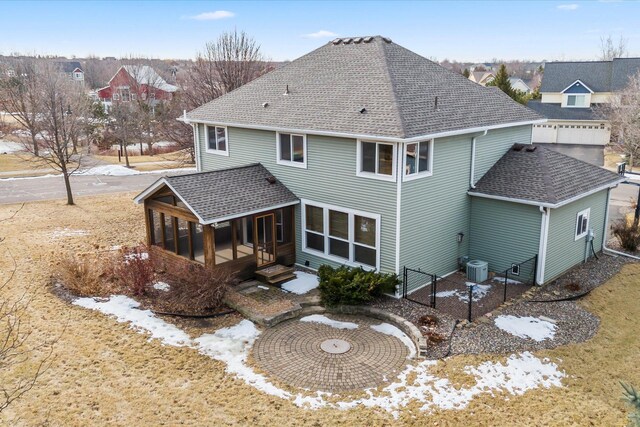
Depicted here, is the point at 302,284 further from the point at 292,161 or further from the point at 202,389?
the point at 202,389

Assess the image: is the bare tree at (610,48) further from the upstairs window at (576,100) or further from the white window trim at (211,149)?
the white window trim at (211,149)

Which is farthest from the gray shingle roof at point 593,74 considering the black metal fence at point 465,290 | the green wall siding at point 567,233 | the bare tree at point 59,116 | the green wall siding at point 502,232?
the bare tree at point 59,116

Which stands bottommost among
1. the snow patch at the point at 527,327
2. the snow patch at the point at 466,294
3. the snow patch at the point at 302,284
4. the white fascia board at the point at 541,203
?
the snow patch at the point at 527,327

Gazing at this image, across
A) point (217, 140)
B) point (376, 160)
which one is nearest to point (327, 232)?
point (376, 160)

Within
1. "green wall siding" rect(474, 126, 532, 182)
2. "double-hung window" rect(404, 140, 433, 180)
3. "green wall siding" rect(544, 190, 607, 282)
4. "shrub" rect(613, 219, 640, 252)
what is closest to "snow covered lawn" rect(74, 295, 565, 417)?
"double-hung window" rect(404, 140, 433, 180)

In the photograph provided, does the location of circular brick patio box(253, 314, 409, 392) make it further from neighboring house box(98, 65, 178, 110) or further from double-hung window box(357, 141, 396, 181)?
neighboring house box(98, 65, 178, 110)

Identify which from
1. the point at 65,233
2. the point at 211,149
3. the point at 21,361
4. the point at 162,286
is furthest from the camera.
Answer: the point at 65,233

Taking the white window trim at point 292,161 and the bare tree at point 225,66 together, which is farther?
the bare tree at point 225,66
